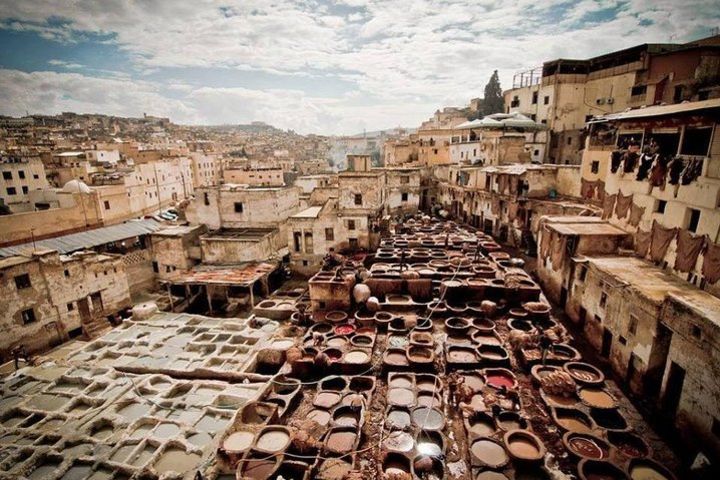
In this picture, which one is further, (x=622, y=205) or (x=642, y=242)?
(x=622, y=205)

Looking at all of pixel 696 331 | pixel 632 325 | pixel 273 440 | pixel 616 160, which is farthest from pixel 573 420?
pixel 616 160

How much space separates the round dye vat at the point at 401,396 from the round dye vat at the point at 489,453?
9.66 feet

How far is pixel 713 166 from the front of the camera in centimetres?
1367

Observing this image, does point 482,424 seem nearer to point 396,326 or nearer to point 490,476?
point 490,476

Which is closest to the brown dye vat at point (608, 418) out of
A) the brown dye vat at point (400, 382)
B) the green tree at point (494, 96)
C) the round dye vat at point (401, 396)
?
the round dye vat at point (401, 396)

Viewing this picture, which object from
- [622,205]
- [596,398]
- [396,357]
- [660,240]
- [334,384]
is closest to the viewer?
[596,398]

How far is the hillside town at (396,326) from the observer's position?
12109 mm

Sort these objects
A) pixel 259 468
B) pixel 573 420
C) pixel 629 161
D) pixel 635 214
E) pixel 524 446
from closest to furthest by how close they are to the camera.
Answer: pixel 259 468 → pixel 524 446 → pixel 573 420 → pixel 635 214 → pixel 629 161

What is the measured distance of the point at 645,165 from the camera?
17.6 metres

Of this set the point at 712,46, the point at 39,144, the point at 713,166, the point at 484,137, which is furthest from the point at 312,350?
the point at 39,144

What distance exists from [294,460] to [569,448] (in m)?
9.04

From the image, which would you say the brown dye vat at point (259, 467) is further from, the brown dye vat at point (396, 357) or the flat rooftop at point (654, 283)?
the flat rooftop at point (654, 283)

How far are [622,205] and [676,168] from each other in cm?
418

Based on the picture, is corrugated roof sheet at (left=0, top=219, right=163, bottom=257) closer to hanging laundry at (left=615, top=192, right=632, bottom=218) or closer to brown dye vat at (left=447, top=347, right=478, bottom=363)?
brown dye vat at (left=447, top=347, right=478, bottom=363)
